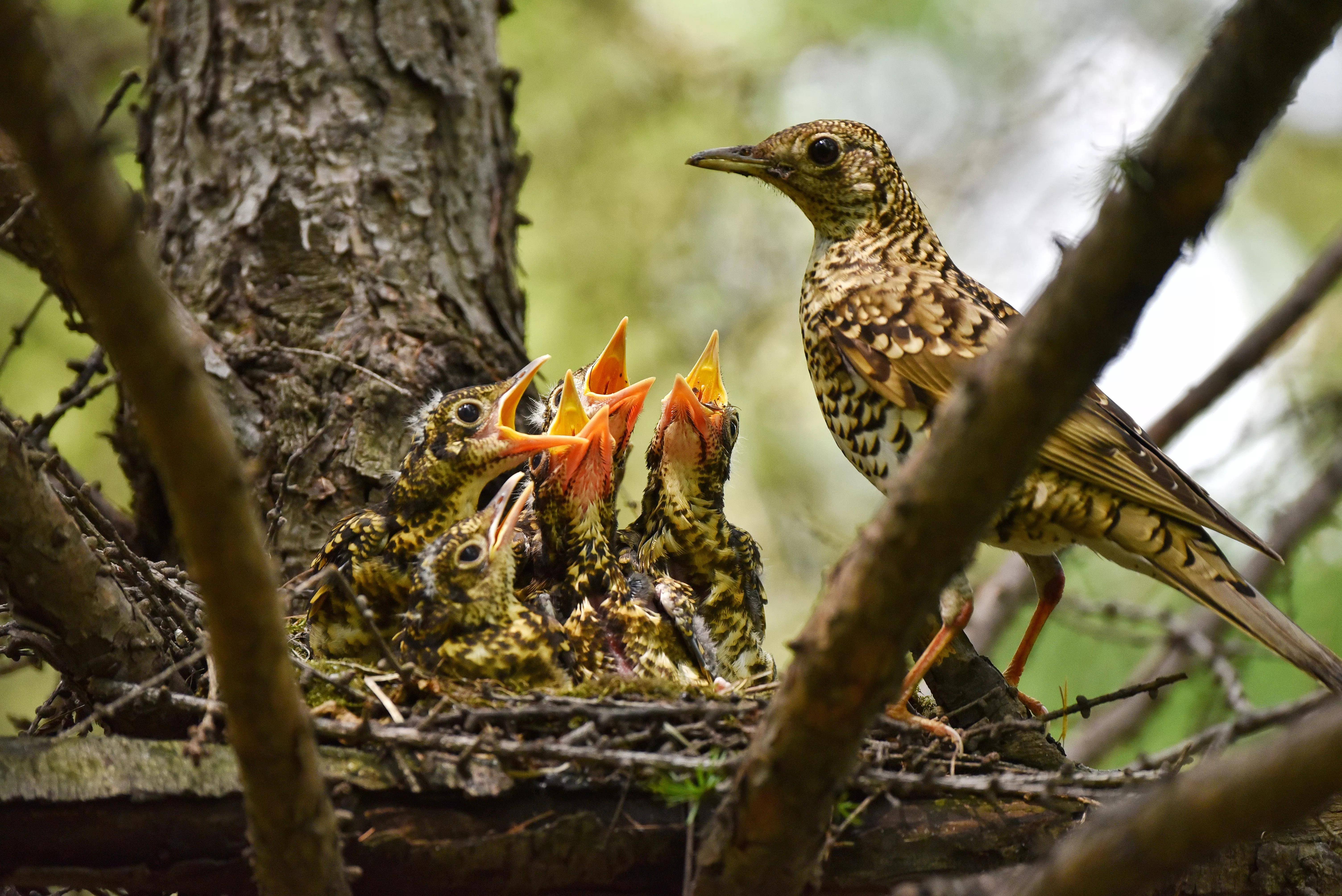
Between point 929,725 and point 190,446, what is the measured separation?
2137 mm

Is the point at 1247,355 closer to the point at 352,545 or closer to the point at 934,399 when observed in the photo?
the point at 934,399

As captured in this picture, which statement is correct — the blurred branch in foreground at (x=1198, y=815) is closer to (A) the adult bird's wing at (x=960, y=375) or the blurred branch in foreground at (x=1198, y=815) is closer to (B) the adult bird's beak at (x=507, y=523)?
(A) the adult bird's wing at (x=960, y=375)

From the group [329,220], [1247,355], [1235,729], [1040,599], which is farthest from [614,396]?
[1247,355]

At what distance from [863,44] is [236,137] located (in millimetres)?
4830

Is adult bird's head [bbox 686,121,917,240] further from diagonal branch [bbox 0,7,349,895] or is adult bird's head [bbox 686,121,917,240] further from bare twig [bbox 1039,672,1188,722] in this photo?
diagonal branch [bbox 0,7,349,895]

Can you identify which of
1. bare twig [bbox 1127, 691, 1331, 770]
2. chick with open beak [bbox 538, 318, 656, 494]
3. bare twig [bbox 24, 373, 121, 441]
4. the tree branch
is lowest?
bare twig [bbox 1127, 691, 1331, 770]

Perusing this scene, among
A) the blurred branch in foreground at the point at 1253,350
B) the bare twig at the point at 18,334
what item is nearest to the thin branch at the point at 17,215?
the bare twig at the point at 18,334

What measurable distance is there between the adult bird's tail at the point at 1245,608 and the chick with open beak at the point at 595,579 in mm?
1531

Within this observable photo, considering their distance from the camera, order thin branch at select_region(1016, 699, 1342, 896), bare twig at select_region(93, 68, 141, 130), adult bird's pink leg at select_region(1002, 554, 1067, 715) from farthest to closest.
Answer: adult bird's pink leg at select_region(1002, 554, 1067, 715)
bare twig at select_region(93, 68, 141, 130)
thin branch at select_region(1016, 699, 1342, 896)

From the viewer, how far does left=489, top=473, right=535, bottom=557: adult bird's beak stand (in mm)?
3578

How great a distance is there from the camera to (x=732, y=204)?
819 centimetres

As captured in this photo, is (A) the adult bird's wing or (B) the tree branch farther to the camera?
(A) the adult bird's wing

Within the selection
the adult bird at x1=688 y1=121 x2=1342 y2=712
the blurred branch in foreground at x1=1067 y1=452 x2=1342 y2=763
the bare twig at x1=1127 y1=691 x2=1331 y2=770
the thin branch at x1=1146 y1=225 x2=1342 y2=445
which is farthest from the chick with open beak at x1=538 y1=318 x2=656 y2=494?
the blurred branch in foreground at x1=1067 y1=452 x2=1342 y2=763

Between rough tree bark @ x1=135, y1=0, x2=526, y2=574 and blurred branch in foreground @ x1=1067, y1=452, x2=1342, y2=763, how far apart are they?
327 cm
